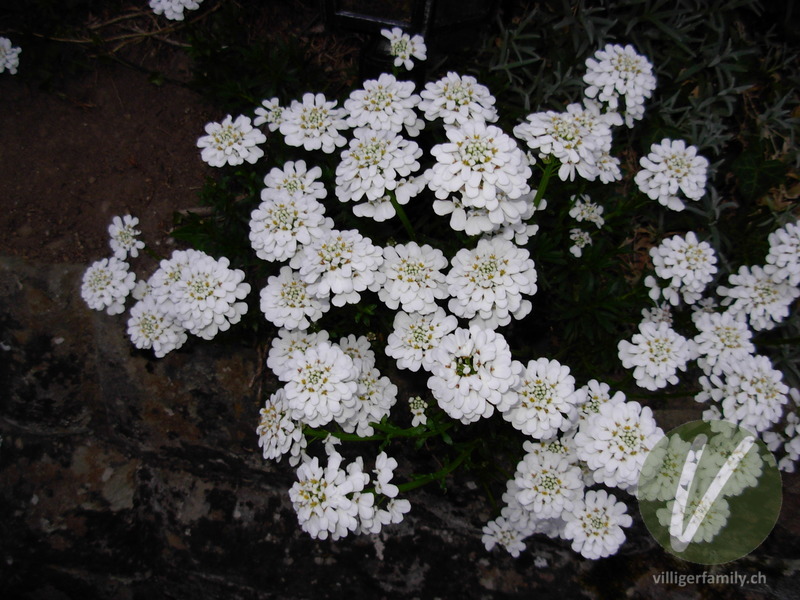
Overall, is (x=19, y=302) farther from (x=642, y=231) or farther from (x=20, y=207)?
(x=642, y=231)

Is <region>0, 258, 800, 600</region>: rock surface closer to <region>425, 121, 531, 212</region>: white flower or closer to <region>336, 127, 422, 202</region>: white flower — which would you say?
<region>336, 127, 422, 202</region>: white flower

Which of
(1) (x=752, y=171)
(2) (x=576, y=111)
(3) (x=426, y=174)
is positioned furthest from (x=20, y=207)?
(1) (x=752, y=171)

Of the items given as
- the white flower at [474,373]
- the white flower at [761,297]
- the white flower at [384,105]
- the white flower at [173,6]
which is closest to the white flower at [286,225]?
the white flower at [384,105]

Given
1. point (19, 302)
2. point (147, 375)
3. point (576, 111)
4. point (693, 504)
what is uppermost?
point (576, 111)

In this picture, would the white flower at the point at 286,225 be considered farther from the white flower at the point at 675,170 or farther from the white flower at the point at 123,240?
the white flower at the point at 675,170

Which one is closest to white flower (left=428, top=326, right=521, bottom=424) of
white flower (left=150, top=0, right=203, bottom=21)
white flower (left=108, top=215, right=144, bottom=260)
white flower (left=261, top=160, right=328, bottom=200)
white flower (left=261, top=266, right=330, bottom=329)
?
white flower (left=261, top=266, right=330, bottom=329)

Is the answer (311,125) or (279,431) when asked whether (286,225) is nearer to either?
(311,125)
